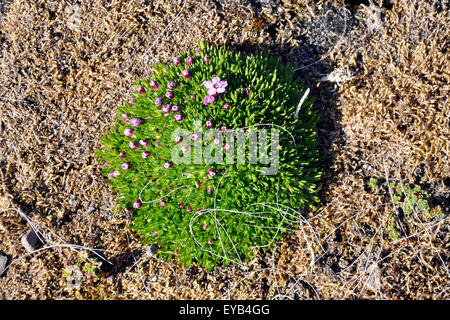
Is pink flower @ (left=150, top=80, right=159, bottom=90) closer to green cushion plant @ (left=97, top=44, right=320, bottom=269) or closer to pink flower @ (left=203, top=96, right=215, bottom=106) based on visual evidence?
green cushion plant @ (left=97, top=44, right=320, bottom=269)

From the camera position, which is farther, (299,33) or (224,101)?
(299,33)

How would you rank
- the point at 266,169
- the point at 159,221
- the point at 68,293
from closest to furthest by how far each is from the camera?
the point at 266,169 → the point at 159,221 → the point at 68,293

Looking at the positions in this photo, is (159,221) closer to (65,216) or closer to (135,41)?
(65,216)

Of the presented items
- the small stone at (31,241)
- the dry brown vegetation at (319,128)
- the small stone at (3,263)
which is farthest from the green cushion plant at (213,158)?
the small stone at (3,263)

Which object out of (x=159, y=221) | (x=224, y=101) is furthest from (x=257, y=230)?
(x=224, y=101)

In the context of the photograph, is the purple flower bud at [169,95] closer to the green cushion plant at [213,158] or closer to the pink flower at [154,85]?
the green cushion plant at [213,158]

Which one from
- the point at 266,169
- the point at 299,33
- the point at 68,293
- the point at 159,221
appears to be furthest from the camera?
the point at 299,33

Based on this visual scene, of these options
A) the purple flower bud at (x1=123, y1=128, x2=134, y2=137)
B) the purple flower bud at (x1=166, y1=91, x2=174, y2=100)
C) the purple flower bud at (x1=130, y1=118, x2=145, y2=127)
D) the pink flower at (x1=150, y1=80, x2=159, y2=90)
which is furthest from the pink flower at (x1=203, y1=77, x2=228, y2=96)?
the purple flower bud at (x1=123, y1=128, x2=134, y2=137)
